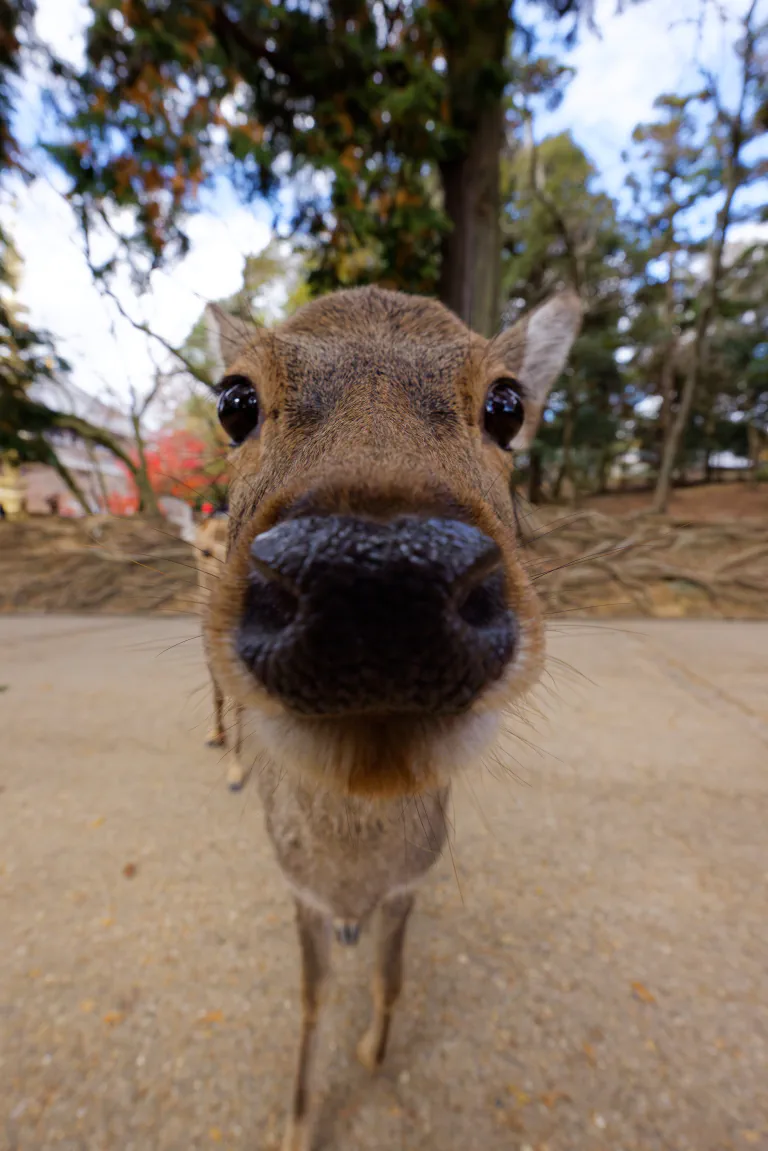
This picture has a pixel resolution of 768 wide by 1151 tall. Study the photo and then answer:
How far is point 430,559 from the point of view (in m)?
0.70

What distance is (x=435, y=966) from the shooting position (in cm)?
188

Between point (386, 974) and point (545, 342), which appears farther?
point (545, 342)

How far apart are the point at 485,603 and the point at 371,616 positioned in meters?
0.21

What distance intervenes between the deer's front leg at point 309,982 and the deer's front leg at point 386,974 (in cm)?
18

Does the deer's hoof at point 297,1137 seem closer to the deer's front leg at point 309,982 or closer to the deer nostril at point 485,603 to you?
the deer's front leg at point 309,982

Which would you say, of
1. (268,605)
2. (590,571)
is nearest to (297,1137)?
(268,605)

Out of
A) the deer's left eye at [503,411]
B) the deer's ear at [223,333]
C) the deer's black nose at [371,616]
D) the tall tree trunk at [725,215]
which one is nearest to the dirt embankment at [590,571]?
the tall tree trunk at [725,215]

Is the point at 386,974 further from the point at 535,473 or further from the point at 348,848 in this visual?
the point at 535,473

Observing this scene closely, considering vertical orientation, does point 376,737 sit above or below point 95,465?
below

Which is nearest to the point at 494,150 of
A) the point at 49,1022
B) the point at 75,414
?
the point at 49,1022

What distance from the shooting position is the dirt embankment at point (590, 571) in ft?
24.0

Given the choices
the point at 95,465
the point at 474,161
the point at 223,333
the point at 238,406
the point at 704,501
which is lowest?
the point at 238,406

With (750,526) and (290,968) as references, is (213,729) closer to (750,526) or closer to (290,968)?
(290,968)

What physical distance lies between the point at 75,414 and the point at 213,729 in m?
10.5
